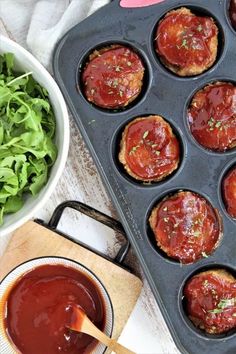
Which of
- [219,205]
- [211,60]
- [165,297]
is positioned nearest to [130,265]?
[165,297]

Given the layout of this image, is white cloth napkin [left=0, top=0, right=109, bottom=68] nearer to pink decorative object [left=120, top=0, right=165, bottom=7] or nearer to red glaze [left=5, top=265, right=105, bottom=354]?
pink decorative object [left=120, top=0, right=165, bottom=7]

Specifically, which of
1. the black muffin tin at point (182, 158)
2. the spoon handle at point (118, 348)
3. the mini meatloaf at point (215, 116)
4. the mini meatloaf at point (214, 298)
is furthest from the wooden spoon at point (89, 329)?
the mini meatloaf at point (215, 116)

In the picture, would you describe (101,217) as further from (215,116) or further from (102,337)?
(215,116)

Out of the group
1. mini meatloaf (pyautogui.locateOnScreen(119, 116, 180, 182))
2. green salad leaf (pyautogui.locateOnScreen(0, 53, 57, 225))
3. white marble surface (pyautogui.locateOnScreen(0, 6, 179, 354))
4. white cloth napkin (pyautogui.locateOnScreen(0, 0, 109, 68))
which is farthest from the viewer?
white marble surface (pyautogui.locateOnScreen(0, 6, 179, 354))

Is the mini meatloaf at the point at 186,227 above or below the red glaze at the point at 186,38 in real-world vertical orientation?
below

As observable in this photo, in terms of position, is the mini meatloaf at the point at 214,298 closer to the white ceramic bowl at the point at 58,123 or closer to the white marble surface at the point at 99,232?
the white marble surface at the point at 99,232

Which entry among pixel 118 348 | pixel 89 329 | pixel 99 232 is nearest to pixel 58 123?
pixel 99 232

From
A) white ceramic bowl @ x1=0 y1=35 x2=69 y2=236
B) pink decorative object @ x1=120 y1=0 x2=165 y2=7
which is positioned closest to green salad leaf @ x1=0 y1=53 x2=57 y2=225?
white ceramic bowl @ x1=0 y1=35 x2=69 y2=236
